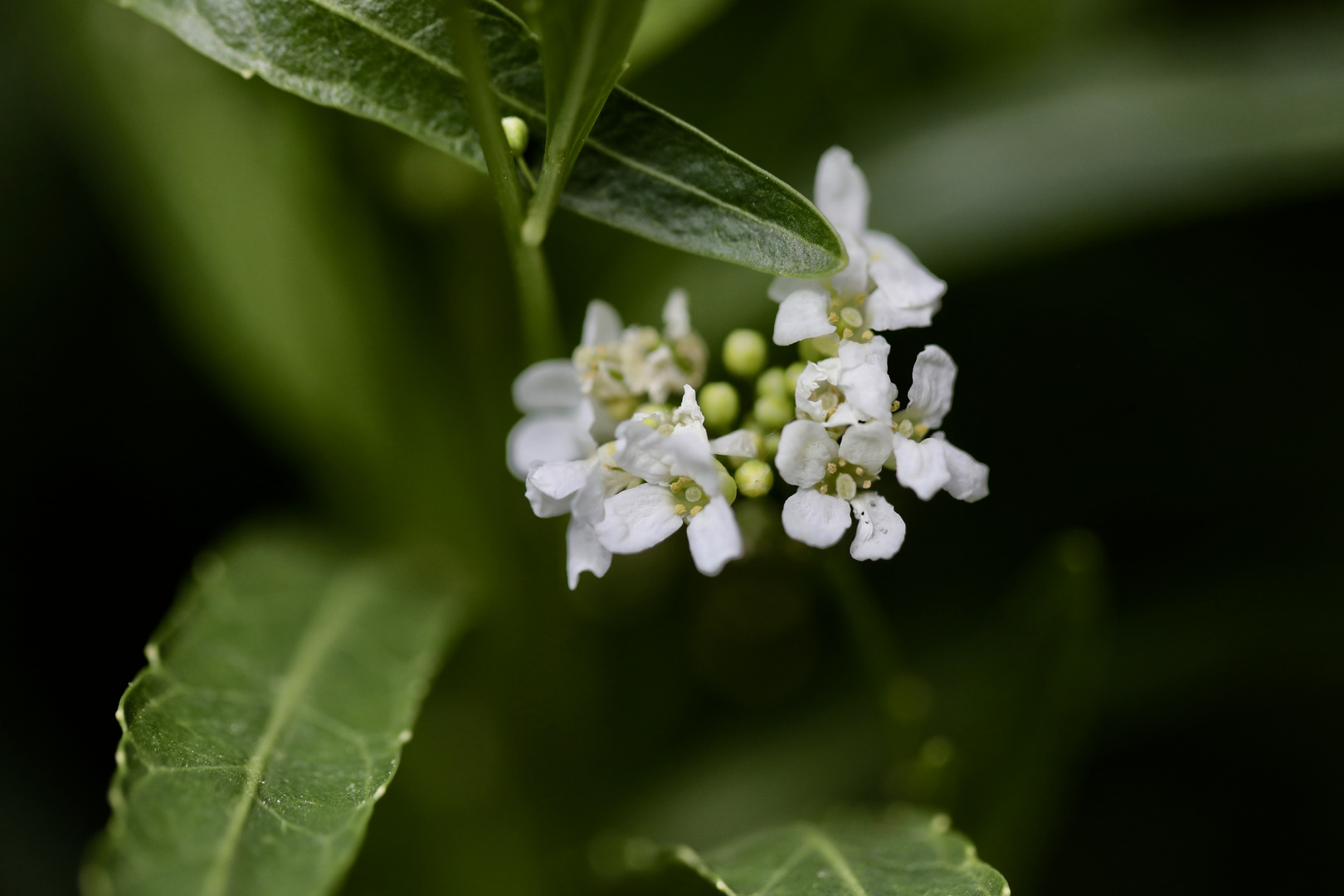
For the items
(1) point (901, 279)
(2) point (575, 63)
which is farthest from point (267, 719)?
(1) point (901, 279)

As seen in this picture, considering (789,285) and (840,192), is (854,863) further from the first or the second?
(840,192)

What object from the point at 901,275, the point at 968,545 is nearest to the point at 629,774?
the point at 968,545

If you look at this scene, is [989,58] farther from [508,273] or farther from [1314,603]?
[1314,603]

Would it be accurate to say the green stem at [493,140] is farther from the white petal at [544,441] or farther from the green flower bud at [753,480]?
the green flower bud at [753,480]

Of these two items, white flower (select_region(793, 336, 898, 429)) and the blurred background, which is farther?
the blurred background

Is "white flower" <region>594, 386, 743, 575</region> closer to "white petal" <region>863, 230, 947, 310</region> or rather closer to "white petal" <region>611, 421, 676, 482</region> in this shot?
"white petal" <region>611, 421, 676, 482</region>

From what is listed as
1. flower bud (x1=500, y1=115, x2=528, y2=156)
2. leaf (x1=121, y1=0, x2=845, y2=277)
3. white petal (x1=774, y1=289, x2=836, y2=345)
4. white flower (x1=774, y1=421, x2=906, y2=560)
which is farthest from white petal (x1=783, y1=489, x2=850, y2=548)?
flower bud (x1=500, y1=115, x2=528, y2=156)
